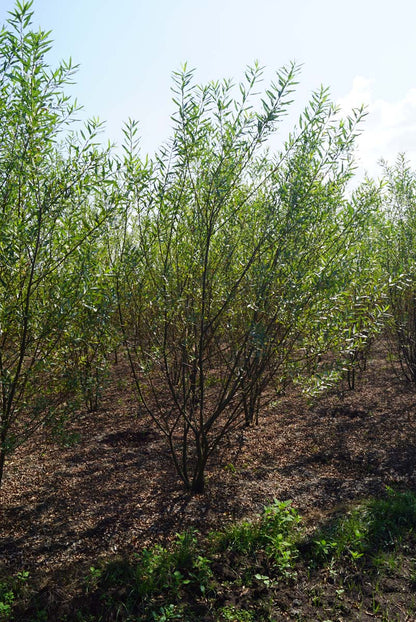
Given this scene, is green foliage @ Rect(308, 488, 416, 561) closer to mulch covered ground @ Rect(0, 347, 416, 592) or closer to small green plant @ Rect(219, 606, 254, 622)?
mulch covered ground @ Rect(0, 347, 416, 592)

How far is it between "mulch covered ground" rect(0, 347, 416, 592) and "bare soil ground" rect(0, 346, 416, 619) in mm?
13

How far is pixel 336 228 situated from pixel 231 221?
1074 mm

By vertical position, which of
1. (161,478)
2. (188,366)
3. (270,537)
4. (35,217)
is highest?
(35,217)

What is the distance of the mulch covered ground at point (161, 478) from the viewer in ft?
13.4

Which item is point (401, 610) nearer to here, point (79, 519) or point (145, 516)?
point (145, 516)

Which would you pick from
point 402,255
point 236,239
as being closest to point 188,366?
point 236,239

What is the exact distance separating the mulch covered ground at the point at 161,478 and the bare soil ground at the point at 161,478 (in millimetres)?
13

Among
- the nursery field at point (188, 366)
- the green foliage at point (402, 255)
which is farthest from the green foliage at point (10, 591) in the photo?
the green foliage at point (402, 255)

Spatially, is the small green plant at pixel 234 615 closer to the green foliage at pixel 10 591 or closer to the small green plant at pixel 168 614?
the small green plant at pixel 168 614

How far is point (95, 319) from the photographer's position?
3875 mm

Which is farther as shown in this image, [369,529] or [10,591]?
[369,529]

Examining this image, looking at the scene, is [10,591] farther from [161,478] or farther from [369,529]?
[369,529]

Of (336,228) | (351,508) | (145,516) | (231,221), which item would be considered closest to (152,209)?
(231,221)

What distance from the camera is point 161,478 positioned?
524 centimetres
